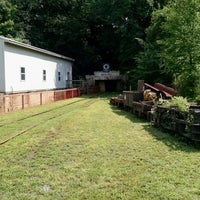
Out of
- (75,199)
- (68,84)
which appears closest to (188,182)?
(75,199)

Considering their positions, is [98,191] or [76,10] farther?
[76,10]

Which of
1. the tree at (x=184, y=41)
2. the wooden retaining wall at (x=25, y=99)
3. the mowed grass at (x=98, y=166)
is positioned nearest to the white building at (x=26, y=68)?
the wooden retaining wall at (x=25, y=99)

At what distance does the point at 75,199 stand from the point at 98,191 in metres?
0.41

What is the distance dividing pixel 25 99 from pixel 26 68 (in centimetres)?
437

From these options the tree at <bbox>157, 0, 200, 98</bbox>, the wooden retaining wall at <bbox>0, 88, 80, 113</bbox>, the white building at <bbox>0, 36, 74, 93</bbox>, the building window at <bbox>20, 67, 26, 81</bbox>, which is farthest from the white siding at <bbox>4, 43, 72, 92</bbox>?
the tree at <bbox>157, 0, 200, 98</bbox>

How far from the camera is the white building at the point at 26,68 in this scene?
59.6ft

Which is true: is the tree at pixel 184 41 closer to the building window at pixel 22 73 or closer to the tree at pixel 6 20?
the building window at pixel 22 73

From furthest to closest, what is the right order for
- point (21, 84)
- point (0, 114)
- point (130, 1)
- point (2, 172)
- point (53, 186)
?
point (130, 1) → point (21, 84) → point (0, 114) → point (2, 172) → point (53, 186)

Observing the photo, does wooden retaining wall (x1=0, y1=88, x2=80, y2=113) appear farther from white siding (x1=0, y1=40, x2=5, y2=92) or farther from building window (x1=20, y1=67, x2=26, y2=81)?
building window (x1=20, y1=67, x2=26, y2=81)

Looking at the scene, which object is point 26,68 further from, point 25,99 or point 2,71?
point 25,99

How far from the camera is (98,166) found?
5855 mm

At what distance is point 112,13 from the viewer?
31.8 m

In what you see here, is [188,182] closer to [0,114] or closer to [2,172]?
[2,172]

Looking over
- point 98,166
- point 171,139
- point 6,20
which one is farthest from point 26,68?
point 98,166
